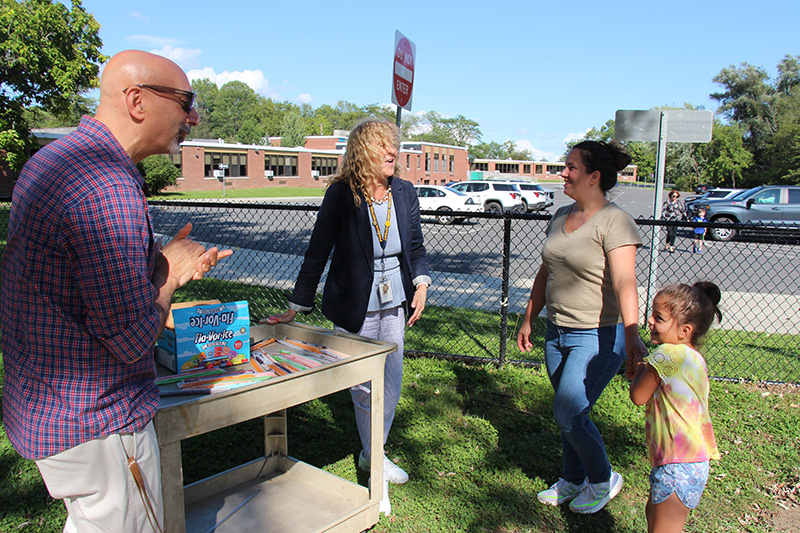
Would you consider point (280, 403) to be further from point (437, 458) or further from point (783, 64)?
point (783, 64)

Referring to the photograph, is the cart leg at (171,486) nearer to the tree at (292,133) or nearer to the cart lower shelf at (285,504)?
the cart lower shelf at (285,504)

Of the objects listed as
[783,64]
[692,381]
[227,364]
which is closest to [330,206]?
[227,364]

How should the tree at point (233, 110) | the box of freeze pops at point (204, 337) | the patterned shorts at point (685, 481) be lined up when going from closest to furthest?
the patterned shorts at point (685, 481) < the box of freeze pops at point (204, 337) < the tree at point (233, 110)

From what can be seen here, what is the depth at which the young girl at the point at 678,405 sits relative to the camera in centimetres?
217

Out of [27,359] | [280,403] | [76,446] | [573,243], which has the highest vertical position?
[573,243]

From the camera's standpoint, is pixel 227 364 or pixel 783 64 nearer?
pixel 227 364

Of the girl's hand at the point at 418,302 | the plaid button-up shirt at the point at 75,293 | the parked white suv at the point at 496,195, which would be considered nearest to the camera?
the plaid button-up shirt at the point at 75,293

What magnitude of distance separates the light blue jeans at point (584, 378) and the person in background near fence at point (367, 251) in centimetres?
82

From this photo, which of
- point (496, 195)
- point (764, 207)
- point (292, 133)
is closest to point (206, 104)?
point (292, 133)

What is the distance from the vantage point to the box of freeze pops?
89.4 inches

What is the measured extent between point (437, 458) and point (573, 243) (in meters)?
1.61

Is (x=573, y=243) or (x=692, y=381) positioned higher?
(x=573, y=243)

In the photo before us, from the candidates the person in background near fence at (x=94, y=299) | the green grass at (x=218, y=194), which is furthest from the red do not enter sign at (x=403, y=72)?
the green grass at (x=218, y=194)

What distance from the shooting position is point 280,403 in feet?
7.22
